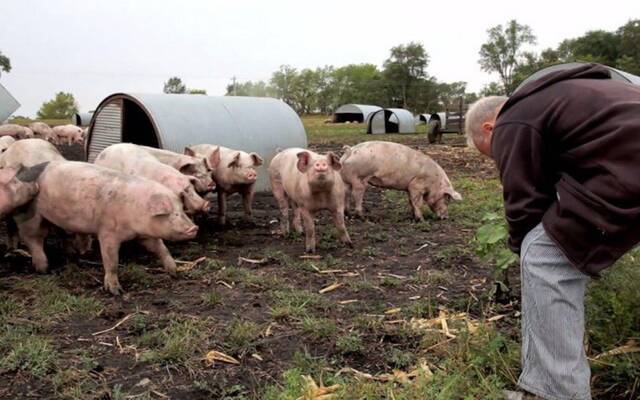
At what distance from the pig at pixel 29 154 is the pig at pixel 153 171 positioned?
572 mm

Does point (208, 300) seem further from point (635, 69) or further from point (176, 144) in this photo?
point (635, 69)

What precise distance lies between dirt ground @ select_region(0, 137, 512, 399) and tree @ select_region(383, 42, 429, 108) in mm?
54960

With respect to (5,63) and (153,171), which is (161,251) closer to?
(153,171)

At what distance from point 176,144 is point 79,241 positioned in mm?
3059

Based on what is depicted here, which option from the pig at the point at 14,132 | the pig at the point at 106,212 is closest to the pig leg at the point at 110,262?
the pig at the point at 106,212

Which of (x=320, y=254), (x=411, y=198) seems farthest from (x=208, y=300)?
(x=411, y=198)

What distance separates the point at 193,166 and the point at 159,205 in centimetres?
212

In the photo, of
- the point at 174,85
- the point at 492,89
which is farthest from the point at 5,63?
the point at 492,89

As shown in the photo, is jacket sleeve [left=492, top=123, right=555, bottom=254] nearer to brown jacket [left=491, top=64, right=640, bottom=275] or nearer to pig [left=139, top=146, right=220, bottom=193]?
brown jacket [left=491, top=64, right=640, bottom=275]

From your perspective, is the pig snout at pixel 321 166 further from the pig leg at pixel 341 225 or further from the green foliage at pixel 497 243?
the green foliage at pixel 497 243

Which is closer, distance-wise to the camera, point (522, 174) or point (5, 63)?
point (522, 174)

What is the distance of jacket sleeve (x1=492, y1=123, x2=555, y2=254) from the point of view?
8.87 feet

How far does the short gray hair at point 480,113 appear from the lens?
318 cm

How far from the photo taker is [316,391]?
3.43 metres
